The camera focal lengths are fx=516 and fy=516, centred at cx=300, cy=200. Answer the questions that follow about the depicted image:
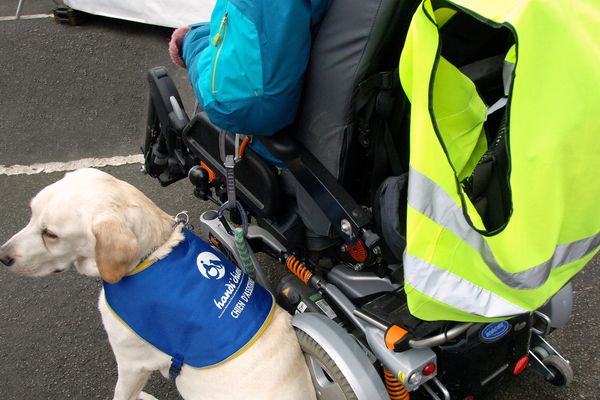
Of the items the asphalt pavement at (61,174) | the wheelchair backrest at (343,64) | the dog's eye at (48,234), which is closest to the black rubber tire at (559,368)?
the asphalt pavement at (61,174)

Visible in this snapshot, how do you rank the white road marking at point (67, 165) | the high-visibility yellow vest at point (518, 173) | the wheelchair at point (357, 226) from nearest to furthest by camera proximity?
1. the high-visibility yellow vest at point (518, 173)
2. the wheelchair at point (357, 226)
3. the white road marking at point (67, 165)

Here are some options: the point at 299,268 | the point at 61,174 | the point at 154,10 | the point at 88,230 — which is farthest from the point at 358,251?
the point at 154,10

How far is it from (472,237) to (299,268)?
1.18 metres

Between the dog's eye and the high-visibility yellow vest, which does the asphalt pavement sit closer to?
the dog's eye

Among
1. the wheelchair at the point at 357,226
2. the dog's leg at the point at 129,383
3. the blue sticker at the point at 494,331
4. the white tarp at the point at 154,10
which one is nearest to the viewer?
the wheelchair at the point at 357,226

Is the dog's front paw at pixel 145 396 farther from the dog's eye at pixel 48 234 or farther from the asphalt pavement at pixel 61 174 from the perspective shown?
the dog's eye at pixel 48 234

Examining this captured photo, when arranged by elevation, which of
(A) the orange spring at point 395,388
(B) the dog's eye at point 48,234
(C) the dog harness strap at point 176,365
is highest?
(B) the dog's eye at point 48,234

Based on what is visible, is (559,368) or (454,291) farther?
(559,368)

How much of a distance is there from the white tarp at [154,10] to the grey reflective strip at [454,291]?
4.22 m

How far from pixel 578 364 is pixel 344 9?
209 centimetres

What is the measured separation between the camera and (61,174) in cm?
384

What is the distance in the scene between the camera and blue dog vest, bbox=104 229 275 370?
1.88 metres

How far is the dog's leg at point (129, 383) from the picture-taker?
2.10 meters

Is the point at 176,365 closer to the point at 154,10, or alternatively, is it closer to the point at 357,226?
the point at 357,226
